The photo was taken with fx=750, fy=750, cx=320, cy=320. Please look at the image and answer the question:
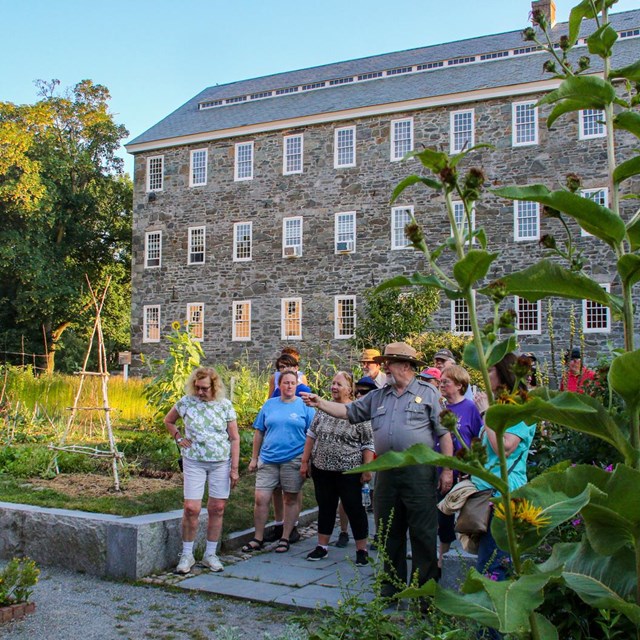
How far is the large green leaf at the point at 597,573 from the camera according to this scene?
1873mm

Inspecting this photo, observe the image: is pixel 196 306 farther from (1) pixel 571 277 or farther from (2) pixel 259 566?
(1) pixel 571 277

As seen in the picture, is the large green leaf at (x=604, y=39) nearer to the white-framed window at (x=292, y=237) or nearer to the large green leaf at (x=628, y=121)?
the large green leaf at (x=628, y=121)

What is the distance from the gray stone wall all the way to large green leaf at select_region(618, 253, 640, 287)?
22.1m

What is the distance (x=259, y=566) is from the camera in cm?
716

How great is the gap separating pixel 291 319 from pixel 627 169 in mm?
26696

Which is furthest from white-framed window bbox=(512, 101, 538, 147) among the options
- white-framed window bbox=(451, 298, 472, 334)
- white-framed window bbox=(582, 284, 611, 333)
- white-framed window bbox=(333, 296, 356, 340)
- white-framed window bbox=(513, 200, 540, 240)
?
white-framed window bbox=(333, 296, 356, 340)

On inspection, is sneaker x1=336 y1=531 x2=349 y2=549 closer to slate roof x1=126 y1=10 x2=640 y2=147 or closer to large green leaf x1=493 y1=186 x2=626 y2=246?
large green leaf x1=493 y1=186 x2=626 y2=246

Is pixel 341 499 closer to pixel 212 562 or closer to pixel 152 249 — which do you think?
pixel 212 562

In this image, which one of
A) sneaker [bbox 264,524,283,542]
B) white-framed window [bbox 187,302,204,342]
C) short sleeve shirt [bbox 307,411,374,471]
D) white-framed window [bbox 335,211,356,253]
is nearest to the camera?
short sleeve shirt [bbox 307,411,374,471]

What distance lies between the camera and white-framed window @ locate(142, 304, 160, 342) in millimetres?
31062

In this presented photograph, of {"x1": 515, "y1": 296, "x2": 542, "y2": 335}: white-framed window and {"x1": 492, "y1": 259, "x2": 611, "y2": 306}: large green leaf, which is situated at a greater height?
{"x1": 515, "y1": 296, "x2": 542, "y2": 335}: white-framed window

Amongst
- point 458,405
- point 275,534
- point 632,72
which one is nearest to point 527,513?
point 632,72

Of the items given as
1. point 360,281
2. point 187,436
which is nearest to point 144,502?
point 187,436

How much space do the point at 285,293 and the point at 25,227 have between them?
47.1 feet
